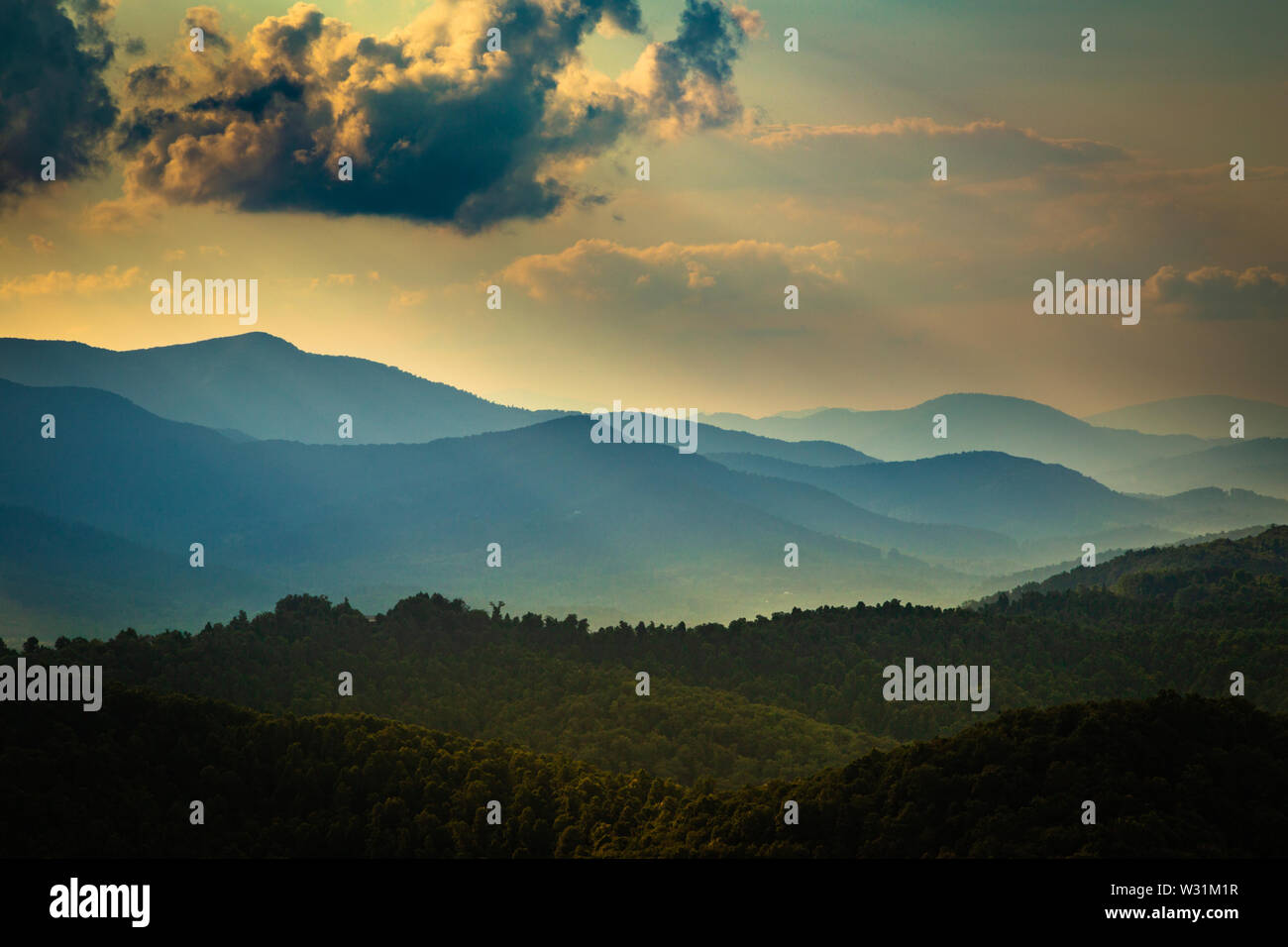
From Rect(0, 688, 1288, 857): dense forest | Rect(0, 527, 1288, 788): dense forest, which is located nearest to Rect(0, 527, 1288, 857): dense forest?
Rect(0, 688, 1288, 857): dense forest

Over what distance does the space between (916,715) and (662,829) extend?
175 ft

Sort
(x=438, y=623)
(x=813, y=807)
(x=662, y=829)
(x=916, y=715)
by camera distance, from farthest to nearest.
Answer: (x=438, y=623) < (x=916, y=715) < (x=662, y=829) < (x=813, y=807)

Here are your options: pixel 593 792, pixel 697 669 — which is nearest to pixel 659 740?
pixel 697 669

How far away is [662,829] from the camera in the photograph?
49.1 m

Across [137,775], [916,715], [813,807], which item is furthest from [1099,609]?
[137,775]

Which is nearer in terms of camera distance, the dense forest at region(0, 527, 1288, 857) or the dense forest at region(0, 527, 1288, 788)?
the dense forest at region(0, 527, 1288, 857)

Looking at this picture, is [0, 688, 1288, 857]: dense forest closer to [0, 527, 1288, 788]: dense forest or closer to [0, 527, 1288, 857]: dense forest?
[0, 527, 1288, 857]: dense forest

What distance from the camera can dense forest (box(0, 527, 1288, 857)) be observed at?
132ft

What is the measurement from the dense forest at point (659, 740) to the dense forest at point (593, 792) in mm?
121

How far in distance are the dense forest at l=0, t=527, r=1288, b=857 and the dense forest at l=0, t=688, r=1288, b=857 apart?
0.40 feet

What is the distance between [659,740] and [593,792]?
26938 millimetres
